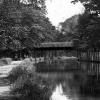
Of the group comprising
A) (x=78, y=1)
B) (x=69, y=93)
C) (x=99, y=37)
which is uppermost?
(x=78, y=1)

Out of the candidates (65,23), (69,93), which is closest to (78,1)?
(69,93)

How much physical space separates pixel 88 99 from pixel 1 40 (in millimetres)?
6969

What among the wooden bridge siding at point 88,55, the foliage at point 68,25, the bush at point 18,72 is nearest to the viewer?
the bush at point 18,72

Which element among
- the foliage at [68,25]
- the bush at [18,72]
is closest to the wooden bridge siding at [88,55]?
the foliage at [68,25]

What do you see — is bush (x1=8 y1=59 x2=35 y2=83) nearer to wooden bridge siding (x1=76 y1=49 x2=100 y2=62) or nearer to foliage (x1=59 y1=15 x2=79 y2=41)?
wooden bridge siding (x1=76 y1=49 x2=100 y2=62)

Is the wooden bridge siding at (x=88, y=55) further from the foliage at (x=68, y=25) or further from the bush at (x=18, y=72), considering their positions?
the bush at (x=18, y=72)

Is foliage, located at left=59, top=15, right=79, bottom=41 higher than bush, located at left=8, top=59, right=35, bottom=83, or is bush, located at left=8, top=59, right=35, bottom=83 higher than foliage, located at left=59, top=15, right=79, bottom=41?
foliage, located at left=59, top=15, right=79, bottom=41

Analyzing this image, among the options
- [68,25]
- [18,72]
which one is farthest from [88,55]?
[18,72]

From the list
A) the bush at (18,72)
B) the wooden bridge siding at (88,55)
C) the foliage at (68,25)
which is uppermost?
the foliage at (68,25)

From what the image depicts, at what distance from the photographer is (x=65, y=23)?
12256 centimetres

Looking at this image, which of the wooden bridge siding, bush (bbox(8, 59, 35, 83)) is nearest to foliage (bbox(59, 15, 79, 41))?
the wooden bridge siding

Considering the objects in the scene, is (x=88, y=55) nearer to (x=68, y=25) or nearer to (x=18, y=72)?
(x=68, y=25)

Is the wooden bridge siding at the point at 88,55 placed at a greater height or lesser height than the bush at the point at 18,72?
lesser

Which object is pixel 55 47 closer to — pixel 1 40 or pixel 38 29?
pixel 38 29
